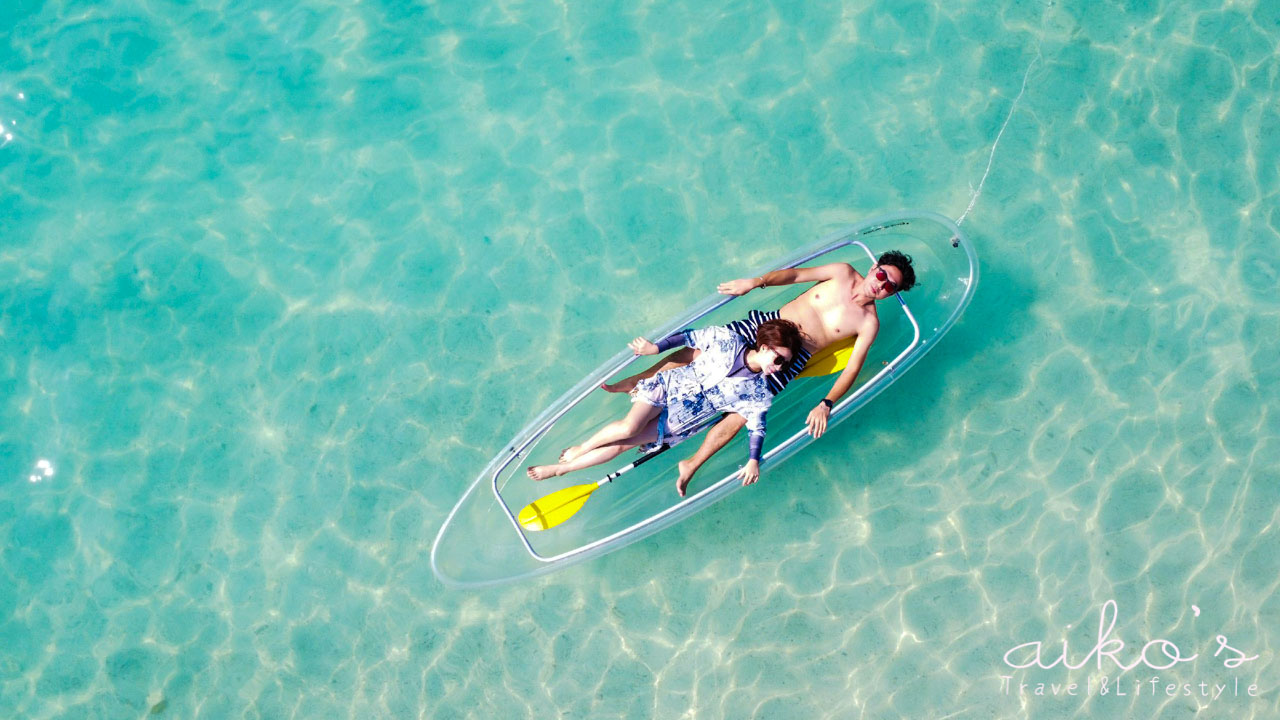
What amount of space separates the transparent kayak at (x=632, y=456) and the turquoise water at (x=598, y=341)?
31 cm

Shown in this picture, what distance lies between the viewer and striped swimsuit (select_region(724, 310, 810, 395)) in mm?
4195

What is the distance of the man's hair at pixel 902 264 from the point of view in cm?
409

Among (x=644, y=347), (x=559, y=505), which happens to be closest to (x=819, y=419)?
(x=644, y=347)

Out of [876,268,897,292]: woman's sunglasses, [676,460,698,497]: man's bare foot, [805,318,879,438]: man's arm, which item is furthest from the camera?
[676,460,698,497]: man's bare foot

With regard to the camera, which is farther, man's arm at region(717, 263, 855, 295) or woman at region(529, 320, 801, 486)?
man's arm at region(717, 263, 855, 295)

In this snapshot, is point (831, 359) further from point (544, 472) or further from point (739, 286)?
point (544, 472)

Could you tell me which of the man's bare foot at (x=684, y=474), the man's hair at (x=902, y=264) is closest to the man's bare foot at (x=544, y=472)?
the man's bare foot at (x=684, y=474)

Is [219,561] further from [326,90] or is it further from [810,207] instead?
[810,207]

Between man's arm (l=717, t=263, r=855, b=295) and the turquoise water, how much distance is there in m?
0.62

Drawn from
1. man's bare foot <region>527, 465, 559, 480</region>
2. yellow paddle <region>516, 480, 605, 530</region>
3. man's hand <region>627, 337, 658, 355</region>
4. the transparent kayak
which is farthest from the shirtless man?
man's bare foot <region>527, 465, 559, 480</region>

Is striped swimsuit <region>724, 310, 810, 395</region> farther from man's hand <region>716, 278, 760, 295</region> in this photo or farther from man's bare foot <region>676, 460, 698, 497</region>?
man's bare foot <region>676, 460, 698, 497</region>

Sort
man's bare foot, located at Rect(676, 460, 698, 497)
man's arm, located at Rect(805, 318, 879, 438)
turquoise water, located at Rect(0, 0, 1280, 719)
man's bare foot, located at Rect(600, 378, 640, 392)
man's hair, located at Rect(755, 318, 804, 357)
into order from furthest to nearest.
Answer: turquoise water, located at Rect(0, 0, 1280, 719) → man's bare foot, located at Rect(600, 378, 640, 392) → man's bare foot, located at Rect(676, 460, 698, 497) → man's arm, located at Rect(805, 318, 879, 438) → man's hair, located at Rect(755, 318, 804, 357)

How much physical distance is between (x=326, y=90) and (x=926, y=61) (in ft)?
12.3

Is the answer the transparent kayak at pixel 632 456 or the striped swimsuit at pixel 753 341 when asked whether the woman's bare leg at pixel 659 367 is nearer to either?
the transparent kayak at pixel 632 456
